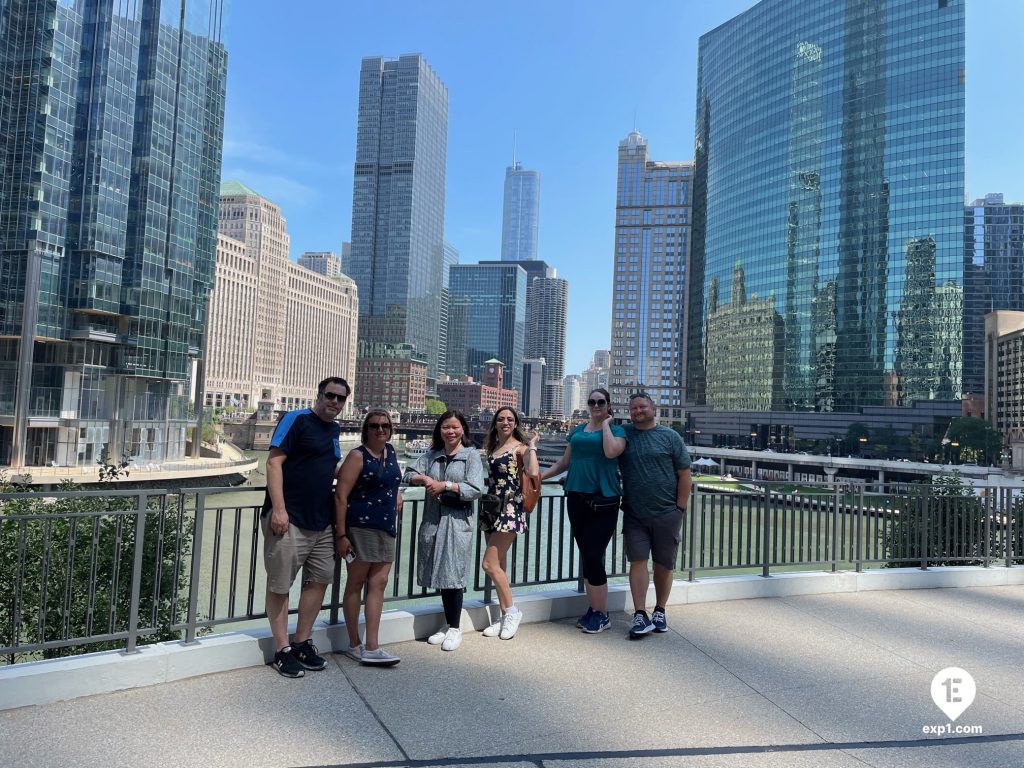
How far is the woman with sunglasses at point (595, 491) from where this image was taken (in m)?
5.66

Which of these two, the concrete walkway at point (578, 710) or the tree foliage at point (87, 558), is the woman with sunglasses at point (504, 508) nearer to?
the concrete walkway at point (578, 710)

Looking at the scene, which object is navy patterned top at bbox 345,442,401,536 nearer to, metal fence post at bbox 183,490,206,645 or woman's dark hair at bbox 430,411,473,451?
woman's dark hair at bbox 430,411,473,451

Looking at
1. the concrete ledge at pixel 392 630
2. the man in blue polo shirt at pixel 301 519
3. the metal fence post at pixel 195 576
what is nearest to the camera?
the concrete ledge at pixel 392 630

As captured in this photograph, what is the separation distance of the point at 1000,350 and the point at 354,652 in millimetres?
129643

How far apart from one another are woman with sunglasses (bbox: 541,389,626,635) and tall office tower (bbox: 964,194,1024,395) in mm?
130225

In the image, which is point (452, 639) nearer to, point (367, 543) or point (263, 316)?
point (367, 543)

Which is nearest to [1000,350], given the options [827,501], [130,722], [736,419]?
[736,419]

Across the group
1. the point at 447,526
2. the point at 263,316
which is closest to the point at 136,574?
the point at 447,526

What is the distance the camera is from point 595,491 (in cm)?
567

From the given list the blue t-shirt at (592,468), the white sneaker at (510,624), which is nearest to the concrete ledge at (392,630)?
the white sneaker at (510,624)

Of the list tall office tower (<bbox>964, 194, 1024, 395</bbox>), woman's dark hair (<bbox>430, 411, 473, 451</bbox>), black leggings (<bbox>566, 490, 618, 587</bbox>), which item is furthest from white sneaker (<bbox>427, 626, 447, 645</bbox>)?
tall office tower (<bbox>964, 194, 1024, 395</bbox>)

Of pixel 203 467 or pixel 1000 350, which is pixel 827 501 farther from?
pixel 1000 350

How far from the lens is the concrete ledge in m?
3.93

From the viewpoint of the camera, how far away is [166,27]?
196 feet
